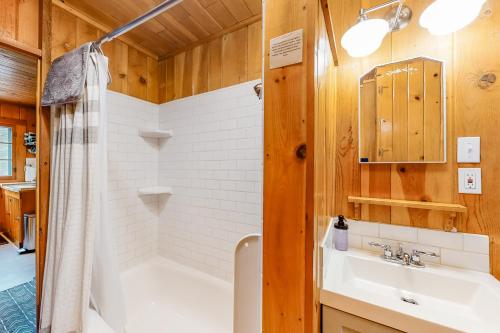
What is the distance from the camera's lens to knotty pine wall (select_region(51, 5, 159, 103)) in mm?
1475

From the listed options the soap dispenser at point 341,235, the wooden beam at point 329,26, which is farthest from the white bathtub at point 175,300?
the wooden beam at point 329,26

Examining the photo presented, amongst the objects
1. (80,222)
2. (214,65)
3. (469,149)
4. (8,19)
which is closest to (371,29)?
(469,149)

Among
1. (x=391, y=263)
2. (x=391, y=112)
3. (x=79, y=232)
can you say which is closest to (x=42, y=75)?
(x=79, y=232)

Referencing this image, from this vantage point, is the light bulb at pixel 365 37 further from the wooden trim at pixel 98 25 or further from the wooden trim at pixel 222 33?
the wooden trim at pixel 98 25

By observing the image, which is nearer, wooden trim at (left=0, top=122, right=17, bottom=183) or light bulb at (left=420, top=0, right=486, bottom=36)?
light bulb at (left=420, top=0, right=486, bottom=36)

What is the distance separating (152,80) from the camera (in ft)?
6.95

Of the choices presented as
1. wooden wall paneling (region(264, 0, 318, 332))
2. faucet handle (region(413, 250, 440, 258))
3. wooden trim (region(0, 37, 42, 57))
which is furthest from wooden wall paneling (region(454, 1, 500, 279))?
wooden trim (region(0, 37, 42, 57))

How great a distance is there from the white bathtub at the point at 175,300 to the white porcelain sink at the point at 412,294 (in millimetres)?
1000

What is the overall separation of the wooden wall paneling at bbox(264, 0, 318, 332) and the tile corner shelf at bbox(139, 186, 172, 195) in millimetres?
1610

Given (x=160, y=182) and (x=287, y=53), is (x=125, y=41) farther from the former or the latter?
(x=287, y=53)

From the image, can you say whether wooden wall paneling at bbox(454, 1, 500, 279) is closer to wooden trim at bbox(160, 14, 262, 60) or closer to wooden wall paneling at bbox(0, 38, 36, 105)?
wooden trim at bbox(160, 14, 262, 60)

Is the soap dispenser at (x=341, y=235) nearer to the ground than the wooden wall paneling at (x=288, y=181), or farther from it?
nearer to the ground

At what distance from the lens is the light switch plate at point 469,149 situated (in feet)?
3.18

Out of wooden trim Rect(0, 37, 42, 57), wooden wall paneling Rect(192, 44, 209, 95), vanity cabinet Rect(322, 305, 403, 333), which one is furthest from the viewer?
wooden wall paneling Rect(192, 44, 209, 95)
